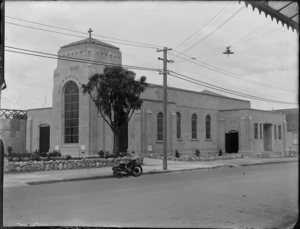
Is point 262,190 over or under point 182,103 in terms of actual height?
under

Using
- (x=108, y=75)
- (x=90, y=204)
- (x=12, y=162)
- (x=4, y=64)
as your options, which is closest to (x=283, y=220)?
(x=90, y=204)

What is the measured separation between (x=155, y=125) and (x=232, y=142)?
532 inches

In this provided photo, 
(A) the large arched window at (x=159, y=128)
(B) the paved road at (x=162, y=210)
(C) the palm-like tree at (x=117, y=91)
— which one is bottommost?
(B) the paved road at (x=162, y=210)

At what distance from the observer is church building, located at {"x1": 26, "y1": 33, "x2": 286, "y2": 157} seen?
3216 cm

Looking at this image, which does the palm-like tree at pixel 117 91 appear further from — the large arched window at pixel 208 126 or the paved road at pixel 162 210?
the large arched window at pixel 208 126

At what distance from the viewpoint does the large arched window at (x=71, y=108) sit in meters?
33.6

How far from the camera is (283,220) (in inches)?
313

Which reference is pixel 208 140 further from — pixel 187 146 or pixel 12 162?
pixel 12 162

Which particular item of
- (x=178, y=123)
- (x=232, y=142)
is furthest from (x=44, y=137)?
(x=232, y=142)

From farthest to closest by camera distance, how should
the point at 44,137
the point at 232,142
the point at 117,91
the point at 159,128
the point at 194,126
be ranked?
the point at 232,142
the point at 194,126
the point at 44,137
the point at 159,128
the point at 117,91

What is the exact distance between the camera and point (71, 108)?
114ft

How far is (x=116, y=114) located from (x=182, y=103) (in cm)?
1683

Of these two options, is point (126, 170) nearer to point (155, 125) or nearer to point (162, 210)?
point (162, 210)

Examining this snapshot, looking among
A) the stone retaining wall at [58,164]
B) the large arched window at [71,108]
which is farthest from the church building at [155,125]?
the stone retaining wall at [58,164]
